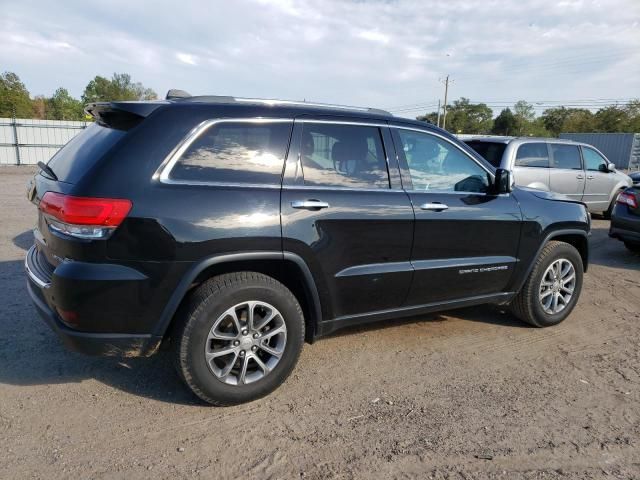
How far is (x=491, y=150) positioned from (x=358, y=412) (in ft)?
21.5

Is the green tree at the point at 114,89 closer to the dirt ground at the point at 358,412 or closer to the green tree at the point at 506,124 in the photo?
the green tree at the point at 506,124

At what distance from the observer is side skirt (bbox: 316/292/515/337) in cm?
335

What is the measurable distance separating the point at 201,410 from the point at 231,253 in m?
1.02

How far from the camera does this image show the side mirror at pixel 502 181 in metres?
3.95

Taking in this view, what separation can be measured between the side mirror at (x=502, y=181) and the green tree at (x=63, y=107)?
63.1m

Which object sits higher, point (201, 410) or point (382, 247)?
point (382, 247)

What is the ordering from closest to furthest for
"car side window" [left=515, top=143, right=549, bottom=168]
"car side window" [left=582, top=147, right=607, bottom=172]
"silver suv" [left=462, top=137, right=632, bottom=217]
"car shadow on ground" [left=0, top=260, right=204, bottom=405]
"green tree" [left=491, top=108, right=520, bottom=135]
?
1. "car shadow on ground" [left=0, top=260, right=204, bottom=405]
2. "silver suv" [left=462, top=137, right=632, bottom=217]
3. "car side window" [left=515, top=143, right=549, bottom=168]
4. "car side window" [left=582, top=147, right=607, bottom=172]
5. "green tree" [left=491, top=108, right=520, bottom=135]

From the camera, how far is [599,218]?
11781 millimetres

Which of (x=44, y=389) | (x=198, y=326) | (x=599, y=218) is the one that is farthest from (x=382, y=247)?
(x=599, y=218)

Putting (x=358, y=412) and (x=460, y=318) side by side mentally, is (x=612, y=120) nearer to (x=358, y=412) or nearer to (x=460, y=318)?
(x=460, y=318)

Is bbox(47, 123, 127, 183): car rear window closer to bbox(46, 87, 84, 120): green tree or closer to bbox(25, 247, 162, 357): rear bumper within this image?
bbox(25, 247, 162, 357): rear bumper

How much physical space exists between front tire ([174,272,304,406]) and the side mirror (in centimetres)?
205

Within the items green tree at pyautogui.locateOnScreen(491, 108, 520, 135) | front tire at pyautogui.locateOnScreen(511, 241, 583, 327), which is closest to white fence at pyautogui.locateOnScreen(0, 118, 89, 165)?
front tire at pyautogui.locateOnScreen(511, 241, 583, 327)

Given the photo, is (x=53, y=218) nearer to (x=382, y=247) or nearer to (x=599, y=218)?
(x=382, y=247)
